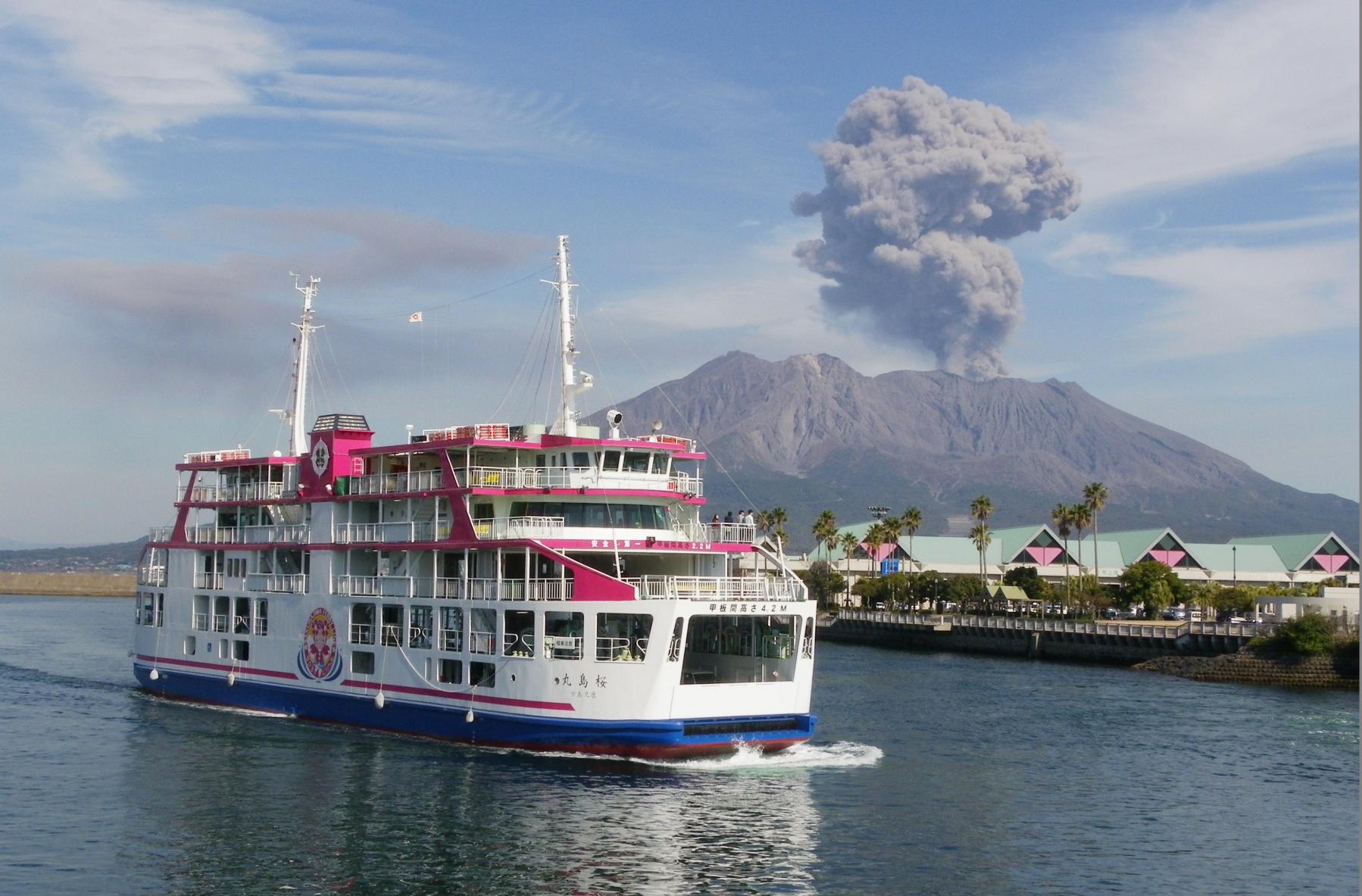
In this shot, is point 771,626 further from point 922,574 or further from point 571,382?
point 922,574

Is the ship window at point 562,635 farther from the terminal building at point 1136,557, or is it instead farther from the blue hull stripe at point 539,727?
the terminal building at point 1136,557

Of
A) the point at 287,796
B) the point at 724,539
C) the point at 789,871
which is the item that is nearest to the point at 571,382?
the point at 724,539

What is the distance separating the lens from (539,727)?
35625 mm

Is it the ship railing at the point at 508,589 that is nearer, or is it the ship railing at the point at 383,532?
the ship railing at the point at 508,589

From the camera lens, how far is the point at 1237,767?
39938 mm

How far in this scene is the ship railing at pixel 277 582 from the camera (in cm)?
4422

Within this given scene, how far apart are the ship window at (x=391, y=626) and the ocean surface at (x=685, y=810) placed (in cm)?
286

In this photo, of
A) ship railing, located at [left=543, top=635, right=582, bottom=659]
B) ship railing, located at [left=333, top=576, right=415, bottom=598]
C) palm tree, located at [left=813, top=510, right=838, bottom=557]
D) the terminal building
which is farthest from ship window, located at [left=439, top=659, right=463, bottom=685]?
the terminal building

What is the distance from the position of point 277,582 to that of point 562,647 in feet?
47.1

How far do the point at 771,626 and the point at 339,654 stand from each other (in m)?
13.8

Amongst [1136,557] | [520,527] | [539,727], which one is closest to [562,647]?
[539,727]

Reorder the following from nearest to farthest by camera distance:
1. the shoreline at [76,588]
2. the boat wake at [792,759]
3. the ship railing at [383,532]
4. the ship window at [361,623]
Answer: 1. the boat wake at [792,759]
2. the ship railing at [383,532]
3. the ship window at [361,623]
4. the shoreline at [76,588]

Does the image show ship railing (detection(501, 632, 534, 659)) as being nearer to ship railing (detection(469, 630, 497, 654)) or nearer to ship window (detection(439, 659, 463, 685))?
ship railing (detection(469, 630, 497, 654))

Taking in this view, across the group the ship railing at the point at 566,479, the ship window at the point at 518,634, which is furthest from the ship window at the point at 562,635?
the ship railing at the point at 566,479
